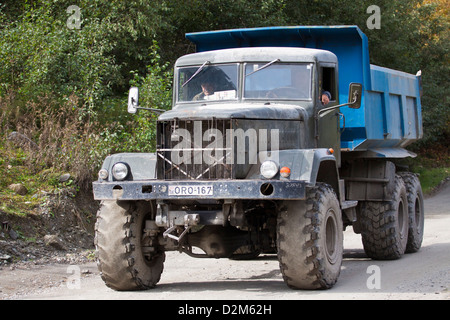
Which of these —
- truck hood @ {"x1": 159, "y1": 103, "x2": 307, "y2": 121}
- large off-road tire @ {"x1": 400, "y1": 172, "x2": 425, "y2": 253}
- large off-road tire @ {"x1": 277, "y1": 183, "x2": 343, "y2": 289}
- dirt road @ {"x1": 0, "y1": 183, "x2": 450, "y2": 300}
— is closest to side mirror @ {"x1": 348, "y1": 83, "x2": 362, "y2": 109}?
truck hood @ {"x1": 159, "y1": 103, "x2": 307, "y2": 121}

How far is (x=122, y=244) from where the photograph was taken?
822 cm

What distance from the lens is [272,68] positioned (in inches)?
379

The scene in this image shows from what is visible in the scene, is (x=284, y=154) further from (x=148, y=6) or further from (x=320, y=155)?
(x=148, y=6)

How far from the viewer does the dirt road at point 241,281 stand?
26.2 ft

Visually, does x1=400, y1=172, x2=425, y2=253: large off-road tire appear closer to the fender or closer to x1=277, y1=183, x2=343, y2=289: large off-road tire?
the fender

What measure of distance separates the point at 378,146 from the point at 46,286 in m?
5.55

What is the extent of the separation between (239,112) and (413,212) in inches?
215

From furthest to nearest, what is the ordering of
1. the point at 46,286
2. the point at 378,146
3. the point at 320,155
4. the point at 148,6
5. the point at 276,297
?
the point at 148,6 < the point at 378,146 < the point at 46,286 < the point at 320,155 < the point at 276,297

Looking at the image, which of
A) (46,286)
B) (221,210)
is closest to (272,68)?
(221,210)

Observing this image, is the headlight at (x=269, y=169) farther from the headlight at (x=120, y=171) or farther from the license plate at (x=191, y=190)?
the headlight at (x=120, y=171)

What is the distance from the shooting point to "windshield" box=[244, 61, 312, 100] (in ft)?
31.0

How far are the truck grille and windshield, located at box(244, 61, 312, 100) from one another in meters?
1.30

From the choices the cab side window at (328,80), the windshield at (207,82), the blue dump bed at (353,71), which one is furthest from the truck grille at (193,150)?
the blue dump bed at (353,71)

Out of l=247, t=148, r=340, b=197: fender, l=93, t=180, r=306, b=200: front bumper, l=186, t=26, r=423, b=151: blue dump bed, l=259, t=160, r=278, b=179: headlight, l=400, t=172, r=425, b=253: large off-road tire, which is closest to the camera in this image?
l=93, t=180, r=306, b=200: front bumper
